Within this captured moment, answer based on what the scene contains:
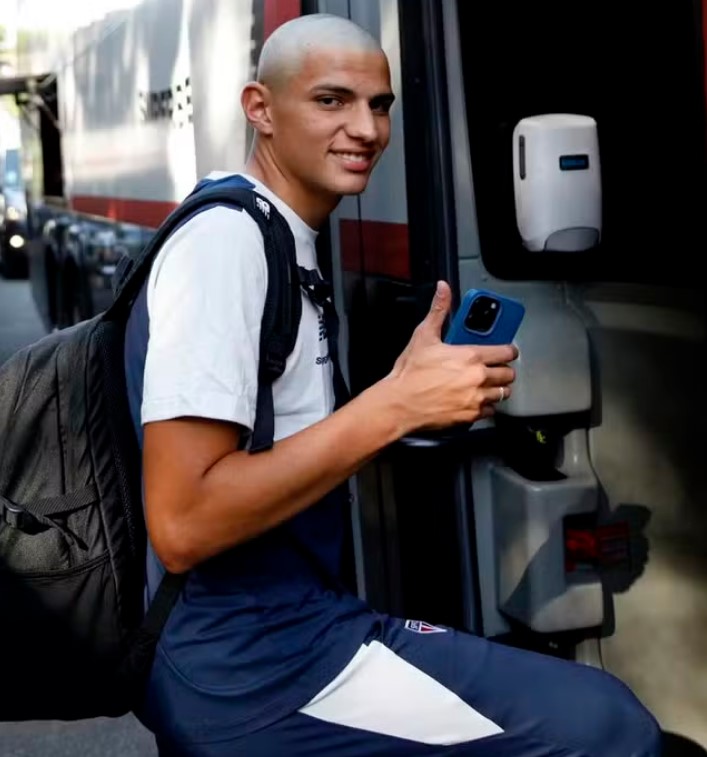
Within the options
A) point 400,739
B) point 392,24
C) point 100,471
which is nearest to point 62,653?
point 100,471

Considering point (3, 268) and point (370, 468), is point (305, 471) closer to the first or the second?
point (370, 468)

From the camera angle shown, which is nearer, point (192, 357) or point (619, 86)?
point (192, 357)

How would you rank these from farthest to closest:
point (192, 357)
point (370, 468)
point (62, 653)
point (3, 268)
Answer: point (3, 268) < point (370, 468) < point (62, 653) < point (192, 357)

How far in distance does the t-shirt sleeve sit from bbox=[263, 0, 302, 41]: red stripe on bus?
6.22 ft

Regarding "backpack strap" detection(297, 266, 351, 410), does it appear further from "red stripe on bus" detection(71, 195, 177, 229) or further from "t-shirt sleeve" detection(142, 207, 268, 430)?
"red stripe on bus" detection(71, 195, 177, 229)

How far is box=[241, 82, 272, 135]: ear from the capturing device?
2.04 meters

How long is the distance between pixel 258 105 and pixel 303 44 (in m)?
0.11

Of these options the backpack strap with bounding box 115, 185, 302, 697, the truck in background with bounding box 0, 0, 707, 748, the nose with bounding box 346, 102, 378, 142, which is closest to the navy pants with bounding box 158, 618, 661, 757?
the backpack strap with bounding box 115, 185, 302, 697

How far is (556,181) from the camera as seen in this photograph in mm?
2969

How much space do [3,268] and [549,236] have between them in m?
21.5

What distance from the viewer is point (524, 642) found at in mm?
3172

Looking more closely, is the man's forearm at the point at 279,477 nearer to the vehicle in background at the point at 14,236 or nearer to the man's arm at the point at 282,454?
the man's arm at the point at 282,454

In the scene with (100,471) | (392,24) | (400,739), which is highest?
(392,24)

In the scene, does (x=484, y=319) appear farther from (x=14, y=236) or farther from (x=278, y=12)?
(x=14, y=236)
